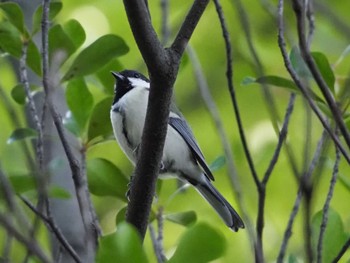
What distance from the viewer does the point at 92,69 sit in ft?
8.87

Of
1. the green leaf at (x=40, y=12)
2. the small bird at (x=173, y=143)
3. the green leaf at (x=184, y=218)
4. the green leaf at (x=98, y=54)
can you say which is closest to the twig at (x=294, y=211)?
the green leaf at (x=184, y=218)

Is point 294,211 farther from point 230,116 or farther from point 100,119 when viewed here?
point 230,116

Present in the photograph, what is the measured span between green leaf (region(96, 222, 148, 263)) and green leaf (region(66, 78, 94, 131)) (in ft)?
4.12

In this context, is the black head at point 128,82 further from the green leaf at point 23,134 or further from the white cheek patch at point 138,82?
the green leaf at point 23,134

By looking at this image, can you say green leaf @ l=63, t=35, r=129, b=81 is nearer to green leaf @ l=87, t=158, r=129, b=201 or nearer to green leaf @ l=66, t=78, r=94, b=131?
green leaf @ l=66, t=78, r=94, b=131

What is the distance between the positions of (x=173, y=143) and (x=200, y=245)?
181 centimetres

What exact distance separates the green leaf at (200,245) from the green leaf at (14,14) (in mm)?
1144

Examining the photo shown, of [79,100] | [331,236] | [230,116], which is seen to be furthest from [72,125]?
[230,116]

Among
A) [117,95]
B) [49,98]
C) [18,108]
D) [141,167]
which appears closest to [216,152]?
[18,108]

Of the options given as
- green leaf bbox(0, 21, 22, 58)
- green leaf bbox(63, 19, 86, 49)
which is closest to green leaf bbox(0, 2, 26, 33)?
green leaf bbox(0, 21, 22, 58)

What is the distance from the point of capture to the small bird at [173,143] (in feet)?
10.9

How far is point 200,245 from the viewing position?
1.75 meters

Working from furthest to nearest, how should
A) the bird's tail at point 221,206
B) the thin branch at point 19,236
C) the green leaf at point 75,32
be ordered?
the bird's tail at point 221,206
the green leaf at point 75,32
the thin branch at point 19,236

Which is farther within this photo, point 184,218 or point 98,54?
point 184,218
